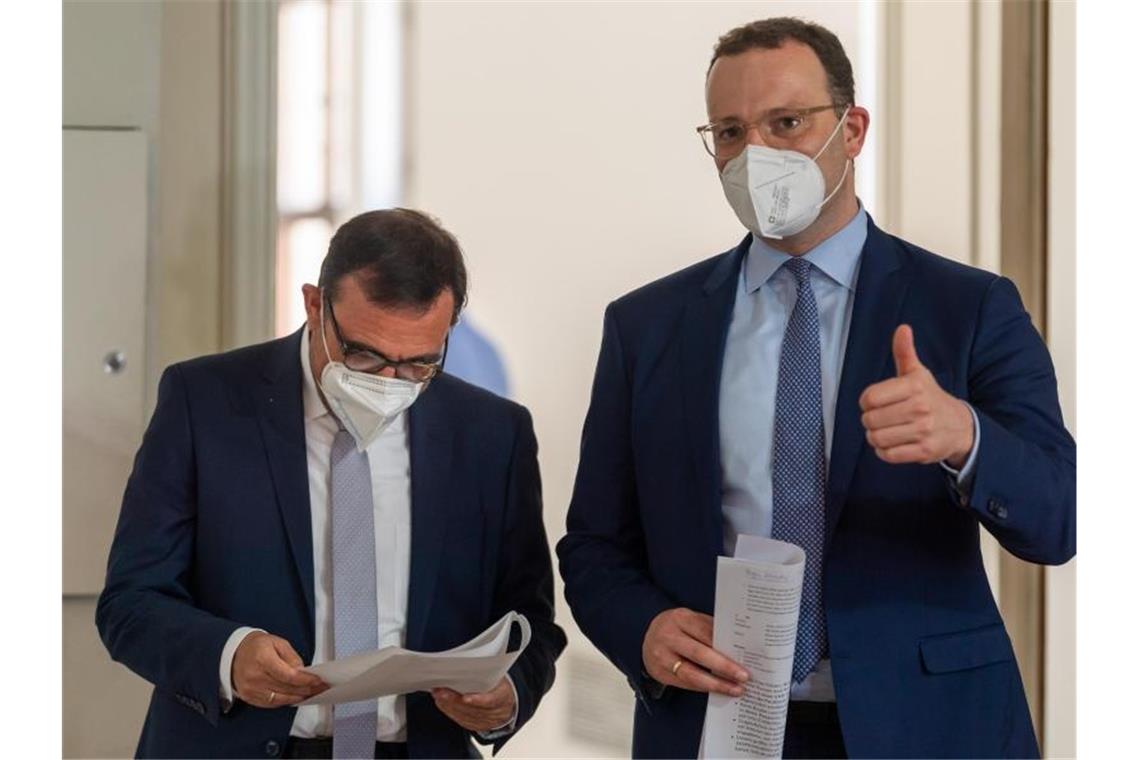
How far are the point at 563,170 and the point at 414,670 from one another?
3.57 feet

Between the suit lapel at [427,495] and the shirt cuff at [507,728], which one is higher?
the suit lapel at [427,495]

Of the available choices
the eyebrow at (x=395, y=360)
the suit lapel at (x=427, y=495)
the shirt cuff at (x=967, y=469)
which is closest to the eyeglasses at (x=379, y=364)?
the eyebrow at (x=395, y=360)

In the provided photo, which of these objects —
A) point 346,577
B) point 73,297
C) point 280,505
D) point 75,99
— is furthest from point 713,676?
point 75,99

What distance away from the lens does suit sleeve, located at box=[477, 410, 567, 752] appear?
2.27m

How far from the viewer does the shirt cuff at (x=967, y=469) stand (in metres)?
1.79

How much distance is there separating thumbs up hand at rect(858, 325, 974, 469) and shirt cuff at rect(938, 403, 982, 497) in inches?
2.1

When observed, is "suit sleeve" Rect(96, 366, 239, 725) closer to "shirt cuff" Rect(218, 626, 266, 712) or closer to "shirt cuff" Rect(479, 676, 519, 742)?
"shirt cuff" Rect(218, 626, 266, 712)

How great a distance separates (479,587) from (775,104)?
900 mm

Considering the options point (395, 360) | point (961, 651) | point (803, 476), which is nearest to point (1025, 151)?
point (803, 476)

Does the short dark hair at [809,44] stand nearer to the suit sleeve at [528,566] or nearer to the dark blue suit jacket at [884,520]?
the dark blue suit jacket at [884,520]

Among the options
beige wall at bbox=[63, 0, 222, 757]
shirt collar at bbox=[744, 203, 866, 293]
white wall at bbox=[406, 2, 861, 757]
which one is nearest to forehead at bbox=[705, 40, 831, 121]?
shirt collar at bbox=[744, 203, 866, 293]

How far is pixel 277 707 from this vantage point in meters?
2.10

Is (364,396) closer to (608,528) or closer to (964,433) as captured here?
(608,528)
